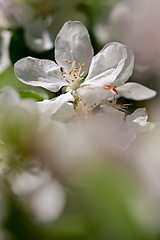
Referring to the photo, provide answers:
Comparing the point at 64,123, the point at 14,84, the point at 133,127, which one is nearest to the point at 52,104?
the point at 64,123

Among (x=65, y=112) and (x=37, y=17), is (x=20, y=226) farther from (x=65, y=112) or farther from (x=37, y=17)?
(x=37, y=17)

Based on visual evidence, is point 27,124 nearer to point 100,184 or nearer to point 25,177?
point 25,177

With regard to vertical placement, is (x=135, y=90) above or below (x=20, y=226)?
below

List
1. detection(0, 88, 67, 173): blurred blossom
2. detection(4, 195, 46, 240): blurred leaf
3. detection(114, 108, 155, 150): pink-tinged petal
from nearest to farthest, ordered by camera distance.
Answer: detection(4, 195, 46, 240): blurred leaf → detection(0, 88, 67, 173): blurred blossom → detection(114, 108, 155, 150): pink-tinged petal

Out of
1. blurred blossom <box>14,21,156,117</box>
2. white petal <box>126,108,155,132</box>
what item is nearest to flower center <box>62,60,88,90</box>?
blurred blossom <box>14,21,156,117</box>

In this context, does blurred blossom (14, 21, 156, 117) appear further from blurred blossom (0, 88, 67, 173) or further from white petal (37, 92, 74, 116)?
blurred blossom (0, 88, 67, 173)

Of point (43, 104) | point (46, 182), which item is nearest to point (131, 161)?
point (46, 182)

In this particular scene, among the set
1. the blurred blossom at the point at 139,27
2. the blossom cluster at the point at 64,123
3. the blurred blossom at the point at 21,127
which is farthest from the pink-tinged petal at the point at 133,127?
the blurred blossom at the point at 139,27
